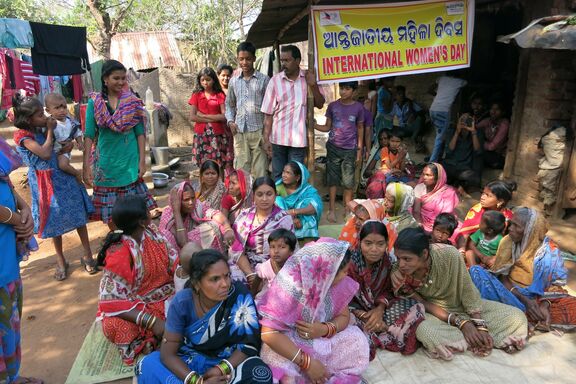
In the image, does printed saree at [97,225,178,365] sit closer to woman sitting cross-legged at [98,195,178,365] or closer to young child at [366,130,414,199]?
woman sitting cross-legged at [98,195,178,365]

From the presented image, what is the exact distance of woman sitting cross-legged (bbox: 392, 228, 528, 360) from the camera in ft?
8.54

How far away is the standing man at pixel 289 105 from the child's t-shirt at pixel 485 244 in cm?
204

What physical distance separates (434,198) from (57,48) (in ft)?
22.6

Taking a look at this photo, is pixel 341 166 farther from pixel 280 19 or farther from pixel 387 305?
pixel 387 305

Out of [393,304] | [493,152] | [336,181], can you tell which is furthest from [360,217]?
[493,152]

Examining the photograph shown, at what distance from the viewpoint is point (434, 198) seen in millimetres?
4234

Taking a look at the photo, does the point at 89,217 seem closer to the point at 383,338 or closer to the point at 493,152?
the point at 383,338

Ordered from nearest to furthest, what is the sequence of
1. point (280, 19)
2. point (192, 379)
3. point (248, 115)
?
point (192, 379) < point (248, 115) < point (280, 19)

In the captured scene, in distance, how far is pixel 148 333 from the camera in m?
2.62

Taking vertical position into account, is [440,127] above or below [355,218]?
above

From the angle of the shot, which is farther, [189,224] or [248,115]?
[248,115]

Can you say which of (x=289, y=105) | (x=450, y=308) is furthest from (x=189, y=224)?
(x=450, y=308)

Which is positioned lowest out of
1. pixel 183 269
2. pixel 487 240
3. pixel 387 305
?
pixel 387 305

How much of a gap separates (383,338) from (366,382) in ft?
1.20
